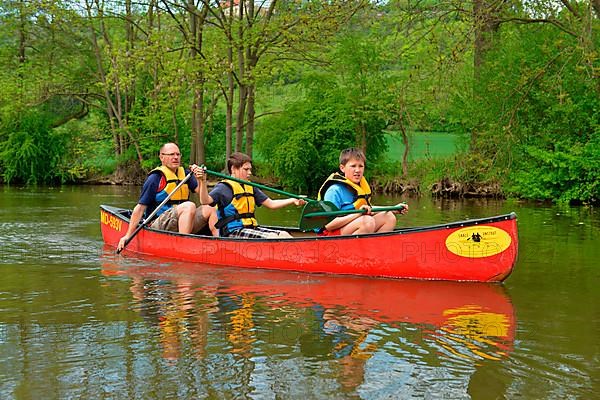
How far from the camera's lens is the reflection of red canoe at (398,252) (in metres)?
7.50

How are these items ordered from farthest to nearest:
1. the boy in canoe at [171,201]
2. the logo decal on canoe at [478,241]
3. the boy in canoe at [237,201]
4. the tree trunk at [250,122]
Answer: the tree trunk at [250,122] < the boy in canoe at [171,201] < the boy in canoe at [237,201] < the logo decal on canoe at [478,241]

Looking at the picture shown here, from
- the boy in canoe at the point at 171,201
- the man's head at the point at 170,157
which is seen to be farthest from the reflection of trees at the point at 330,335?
the man's head at the point at 170,157

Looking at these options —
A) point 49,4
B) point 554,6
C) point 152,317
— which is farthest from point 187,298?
point 49,4

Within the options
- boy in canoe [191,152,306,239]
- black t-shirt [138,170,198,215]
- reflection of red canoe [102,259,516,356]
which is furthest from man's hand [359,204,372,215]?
black t-shirt [138,170,198,215]

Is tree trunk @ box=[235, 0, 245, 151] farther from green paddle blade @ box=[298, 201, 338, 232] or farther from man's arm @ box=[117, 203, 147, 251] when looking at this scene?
green paddle blade @ box=[298, 201, 338, 232]

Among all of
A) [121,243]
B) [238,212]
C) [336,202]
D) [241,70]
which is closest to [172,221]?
[121,243]

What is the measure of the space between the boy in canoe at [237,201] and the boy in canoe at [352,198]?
390mm

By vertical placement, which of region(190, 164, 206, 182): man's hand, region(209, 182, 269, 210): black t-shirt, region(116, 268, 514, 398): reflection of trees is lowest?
region(116, 268, 514, 398): reflection of trees

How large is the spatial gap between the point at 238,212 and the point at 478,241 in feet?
8.60

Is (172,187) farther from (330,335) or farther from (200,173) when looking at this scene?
(330,335)

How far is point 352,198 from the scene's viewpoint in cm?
850

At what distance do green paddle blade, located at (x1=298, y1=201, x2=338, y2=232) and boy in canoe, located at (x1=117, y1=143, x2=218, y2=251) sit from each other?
114 centimetres

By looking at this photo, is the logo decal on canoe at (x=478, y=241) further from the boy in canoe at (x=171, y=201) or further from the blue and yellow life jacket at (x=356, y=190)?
the boy in canoe at (x=171, y=201)

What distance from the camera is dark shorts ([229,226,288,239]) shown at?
884 cm
